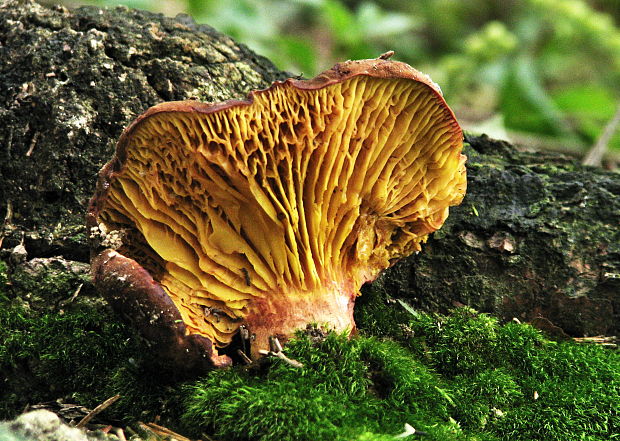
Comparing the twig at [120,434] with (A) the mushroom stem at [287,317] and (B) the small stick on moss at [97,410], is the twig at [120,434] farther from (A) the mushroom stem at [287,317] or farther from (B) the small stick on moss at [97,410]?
(A) the mushroom stem at [287,317]

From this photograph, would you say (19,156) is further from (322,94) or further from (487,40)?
(487,40)

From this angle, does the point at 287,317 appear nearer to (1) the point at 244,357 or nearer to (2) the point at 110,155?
(1) the point at 244,357

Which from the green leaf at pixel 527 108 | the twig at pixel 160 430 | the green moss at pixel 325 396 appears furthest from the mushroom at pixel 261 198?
the green leaf at pixel 527 108

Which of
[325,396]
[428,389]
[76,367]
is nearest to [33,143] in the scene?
[76,367]

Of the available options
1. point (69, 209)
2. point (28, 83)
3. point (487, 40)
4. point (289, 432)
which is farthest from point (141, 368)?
point (487, 40)

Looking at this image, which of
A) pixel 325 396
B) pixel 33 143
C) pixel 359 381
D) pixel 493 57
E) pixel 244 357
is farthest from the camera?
pixel 493 57
